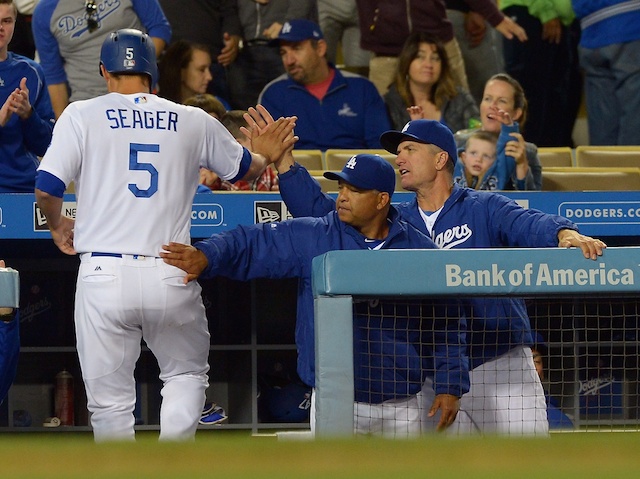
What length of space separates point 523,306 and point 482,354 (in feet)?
0.83

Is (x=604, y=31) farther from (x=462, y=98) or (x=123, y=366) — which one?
(x=123, y=366)

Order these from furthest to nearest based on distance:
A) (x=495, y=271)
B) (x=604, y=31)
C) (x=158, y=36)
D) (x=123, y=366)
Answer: (x=604, y=31)
(x=158, y=36)
(x=123, y=366)
(x=495, y=271)

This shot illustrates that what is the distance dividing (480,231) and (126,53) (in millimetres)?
1570

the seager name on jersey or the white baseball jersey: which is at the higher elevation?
the seager name on jersey

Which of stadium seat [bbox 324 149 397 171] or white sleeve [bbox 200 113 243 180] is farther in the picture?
stadium seat [bbox 324 149 397 171]

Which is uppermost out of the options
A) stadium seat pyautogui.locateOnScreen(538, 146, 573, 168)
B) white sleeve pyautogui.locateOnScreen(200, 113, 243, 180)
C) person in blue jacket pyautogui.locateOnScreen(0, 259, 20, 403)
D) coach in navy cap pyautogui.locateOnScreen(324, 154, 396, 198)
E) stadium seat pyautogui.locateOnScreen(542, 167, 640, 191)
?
stadium seat pyautogui.locateOnScreen(538, 146, 573, 168)

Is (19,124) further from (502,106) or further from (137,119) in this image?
(502,106)

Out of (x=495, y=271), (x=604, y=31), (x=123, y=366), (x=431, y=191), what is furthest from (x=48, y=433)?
(x=604, y=31)

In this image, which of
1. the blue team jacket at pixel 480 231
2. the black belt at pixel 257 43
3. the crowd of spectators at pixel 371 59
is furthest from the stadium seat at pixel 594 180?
the blue team jacket at pixel 480 231

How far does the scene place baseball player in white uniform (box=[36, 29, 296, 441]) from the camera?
4855 mm

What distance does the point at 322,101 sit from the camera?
8.41 meters

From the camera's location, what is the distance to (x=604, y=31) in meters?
8.82

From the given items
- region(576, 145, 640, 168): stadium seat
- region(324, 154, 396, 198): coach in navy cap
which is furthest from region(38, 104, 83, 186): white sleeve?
region(576, 145, 640, 168): stadium seat

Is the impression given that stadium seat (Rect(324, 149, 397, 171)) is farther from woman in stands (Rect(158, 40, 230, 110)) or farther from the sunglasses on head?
the sunglasses on head
